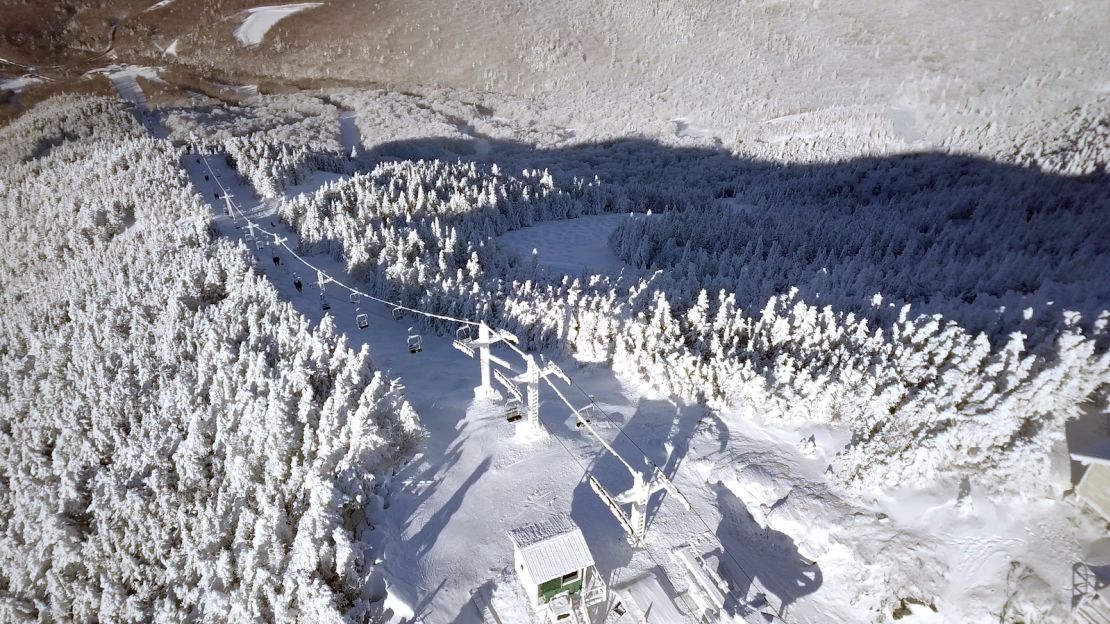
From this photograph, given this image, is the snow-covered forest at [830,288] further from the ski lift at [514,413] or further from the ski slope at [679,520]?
the ski lift at [514,413]

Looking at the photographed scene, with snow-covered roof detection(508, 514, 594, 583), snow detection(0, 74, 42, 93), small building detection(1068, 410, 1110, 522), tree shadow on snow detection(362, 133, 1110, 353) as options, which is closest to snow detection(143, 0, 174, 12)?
snow detection(0, 74, 42, 93)

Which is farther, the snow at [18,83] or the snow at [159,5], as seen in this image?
the snow at [159,5]

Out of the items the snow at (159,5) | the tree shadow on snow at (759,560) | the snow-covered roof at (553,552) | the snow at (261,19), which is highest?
the snow at (159,5)

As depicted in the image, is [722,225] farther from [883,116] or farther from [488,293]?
[883,116]

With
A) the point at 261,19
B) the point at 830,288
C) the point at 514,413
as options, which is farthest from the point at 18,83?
the point at 830,288

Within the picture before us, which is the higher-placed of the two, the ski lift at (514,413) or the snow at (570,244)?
the ski lift at (514,413)

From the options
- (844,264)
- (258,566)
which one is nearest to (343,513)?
(258,566)

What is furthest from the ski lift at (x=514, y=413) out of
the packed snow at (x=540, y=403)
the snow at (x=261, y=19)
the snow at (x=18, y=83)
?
the snow at (x=18, y=83)

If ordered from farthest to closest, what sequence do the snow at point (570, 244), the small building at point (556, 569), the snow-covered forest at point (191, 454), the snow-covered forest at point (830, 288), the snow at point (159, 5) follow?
the snow at point (159, 5)
the snow at point (570, 244)
the snow-covered forest at point (830, 288)
the snow-covered forest at point (191, 454)
the small building at point (556, 569)
